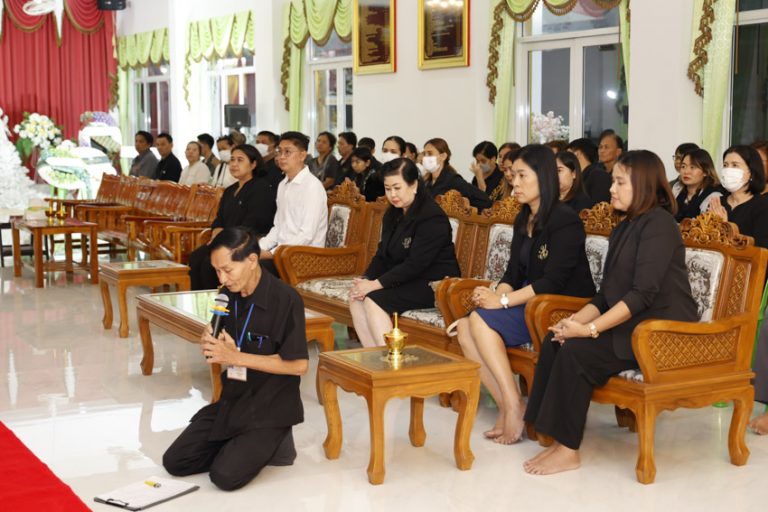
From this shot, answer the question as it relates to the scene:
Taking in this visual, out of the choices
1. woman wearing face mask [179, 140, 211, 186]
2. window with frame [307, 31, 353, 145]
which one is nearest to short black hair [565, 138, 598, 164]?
woman wearing face mask [179, 140, 211, 186]

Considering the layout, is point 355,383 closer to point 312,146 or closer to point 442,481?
point 442,481

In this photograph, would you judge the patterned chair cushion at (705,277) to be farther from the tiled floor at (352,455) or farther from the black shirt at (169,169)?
the black shirt at (169,169)

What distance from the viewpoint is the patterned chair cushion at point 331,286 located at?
5.97 meters

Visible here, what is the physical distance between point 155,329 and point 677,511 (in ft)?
14.4

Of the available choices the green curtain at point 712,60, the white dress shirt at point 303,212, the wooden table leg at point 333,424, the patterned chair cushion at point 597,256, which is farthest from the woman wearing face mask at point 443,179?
the wooden table leg at point 333,424

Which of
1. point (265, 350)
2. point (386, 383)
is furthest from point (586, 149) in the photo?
point (265, 350)

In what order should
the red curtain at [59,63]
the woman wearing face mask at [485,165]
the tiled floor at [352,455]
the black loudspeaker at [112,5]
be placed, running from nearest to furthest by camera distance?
1. the tiled floor at [352,455]
2. the woman wearing face mask at [485,165]
3. the red curtain at [59,63]
4. the black loudspeaker at [112,5]

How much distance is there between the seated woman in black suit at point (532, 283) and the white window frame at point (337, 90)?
867cm

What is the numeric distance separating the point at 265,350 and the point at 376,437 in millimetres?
549

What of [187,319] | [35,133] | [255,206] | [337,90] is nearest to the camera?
[187,319]

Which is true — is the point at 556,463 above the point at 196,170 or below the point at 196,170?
below

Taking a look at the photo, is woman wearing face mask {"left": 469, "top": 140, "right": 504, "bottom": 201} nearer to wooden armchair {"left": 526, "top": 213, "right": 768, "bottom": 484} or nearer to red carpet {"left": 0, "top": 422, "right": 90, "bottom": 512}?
wooden armchair {"left": 526, "top": 213, "right": 768, "bottom": 484}

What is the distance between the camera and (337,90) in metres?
13.5

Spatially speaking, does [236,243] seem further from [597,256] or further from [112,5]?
[112,5]
